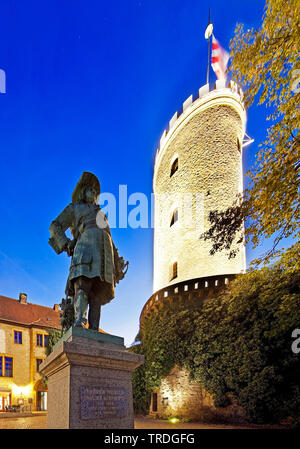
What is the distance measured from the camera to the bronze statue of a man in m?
3.58

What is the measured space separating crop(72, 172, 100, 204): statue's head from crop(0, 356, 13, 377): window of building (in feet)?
87.2

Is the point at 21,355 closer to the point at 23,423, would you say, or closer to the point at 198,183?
the point at 23,423

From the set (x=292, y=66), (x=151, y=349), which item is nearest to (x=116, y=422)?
(x=292, y=66)

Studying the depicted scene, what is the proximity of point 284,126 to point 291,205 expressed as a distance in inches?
58.4

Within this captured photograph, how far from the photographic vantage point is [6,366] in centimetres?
2625

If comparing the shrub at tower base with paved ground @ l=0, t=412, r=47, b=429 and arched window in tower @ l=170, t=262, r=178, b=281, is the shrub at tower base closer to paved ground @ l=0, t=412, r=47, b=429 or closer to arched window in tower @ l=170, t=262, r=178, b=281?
arched window in tower @ l=170, t=262, r=178, b=281

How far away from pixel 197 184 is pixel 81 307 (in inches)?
728

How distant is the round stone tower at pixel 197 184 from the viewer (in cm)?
1953

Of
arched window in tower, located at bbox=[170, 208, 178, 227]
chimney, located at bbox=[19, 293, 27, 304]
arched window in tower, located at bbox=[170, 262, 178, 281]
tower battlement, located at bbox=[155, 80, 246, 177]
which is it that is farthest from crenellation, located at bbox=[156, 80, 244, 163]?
chimney, located at bbox=[19, 293, 27, 304]

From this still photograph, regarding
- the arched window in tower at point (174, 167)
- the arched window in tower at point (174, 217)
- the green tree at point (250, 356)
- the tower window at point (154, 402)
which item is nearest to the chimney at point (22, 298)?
the arched window in tower at point (174, 217)

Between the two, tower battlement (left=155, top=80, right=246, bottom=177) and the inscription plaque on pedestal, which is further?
tower battlement (left=155, top=80, right=246, bottom=177)

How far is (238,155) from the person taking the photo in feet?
72.5
